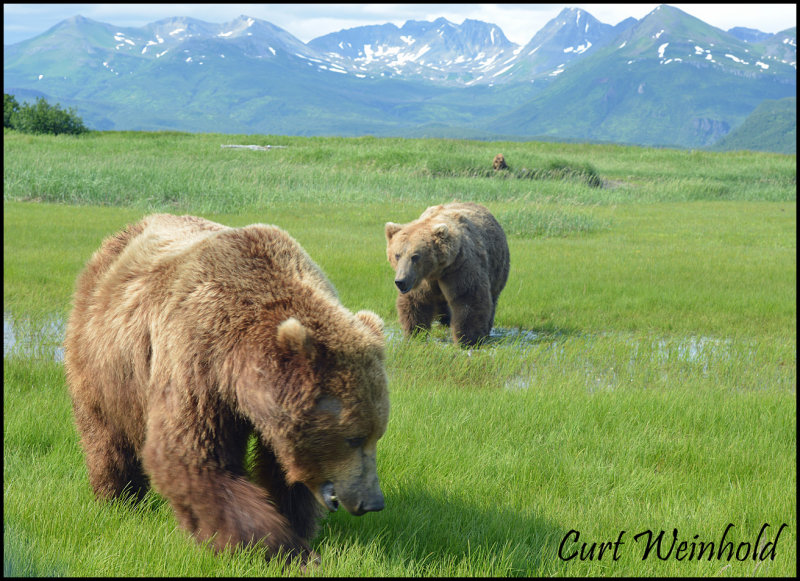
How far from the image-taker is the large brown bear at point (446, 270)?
7.78 meters

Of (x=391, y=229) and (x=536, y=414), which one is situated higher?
(x=391, y=229)

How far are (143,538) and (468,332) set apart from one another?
546cm

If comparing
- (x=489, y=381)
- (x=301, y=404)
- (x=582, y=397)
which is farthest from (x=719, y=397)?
(x=301, y=404)

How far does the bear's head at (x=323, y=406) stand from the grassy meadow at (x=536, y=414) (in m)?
0.39

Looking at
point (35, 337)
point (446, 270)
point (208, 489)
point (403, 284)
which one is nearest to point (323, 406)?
point (208, 489)

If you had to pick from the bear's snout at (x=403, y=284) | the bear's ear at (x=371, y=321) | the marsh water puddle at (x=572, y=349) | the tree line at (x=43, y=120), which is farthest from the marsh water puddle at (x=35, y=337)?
the tree line at (x=43, y=120)

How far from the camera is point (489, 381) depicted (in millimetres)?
6945

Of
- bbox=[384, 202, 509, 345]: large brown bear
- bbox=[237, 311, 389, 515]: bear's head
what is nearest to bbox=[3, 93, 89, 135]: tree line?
bbox=[384, 202, 509, 345]: large brown bear

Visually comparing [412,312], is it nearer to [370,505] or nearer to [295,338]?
[370,505]

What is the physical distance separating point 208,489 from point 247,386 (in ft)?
1.47

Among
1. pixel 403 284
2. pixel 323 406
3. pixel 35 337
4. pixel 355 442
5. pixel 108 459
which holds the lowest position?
pixel 35 337

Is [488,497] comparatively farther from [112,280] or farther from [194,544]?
[112,280]

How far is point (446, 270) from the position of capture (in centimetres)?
817

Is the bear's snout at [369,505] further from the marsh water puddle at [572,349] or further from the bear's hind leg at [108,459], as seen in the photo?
the marsh water puddle at [572,349]
